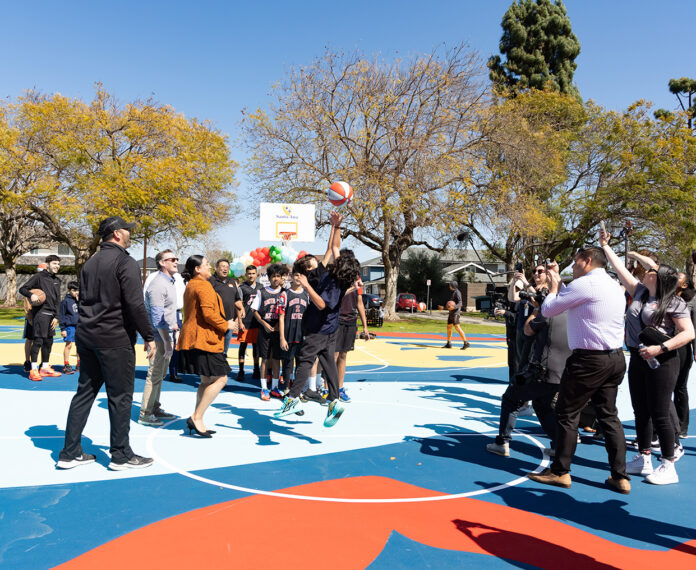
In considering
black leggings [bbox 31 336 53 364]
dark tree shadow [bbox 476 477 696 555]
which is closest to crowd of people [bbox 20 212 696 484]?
dark tree shadow [bbox 476 477 696 555]

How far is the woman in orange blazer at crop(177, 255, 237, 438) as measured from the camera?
5.55m

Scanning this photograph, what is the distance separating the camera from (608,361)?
434 centimetres

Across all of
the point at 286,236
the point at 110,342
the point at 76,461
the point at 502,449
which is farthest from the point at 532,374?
the point at 286,236

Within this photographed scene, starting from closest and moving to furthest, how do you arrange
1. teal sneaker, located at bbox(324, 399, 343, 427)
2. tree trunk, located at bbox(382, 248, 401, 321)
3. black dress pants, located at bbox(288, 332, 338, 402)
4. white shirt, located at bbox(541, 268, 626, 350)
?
white shirt, located at bbox(541, 268, 626, 350) → teal sneaker, located at bbox(324, 399, 343, 427) → black dress pants, located at bbox(288, 332, 338, 402) → tree trunk, located at bbox(382, 248, 401, 321)

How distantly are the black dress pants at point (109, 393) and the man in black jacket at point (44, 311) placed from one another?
16.4 ft

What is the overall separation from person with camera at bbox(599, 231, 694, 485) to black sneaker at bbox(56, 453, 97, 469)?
200 inches

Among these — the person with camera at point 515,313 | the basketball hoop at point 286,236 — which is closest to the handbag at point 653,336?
the person with camera at point 515,313

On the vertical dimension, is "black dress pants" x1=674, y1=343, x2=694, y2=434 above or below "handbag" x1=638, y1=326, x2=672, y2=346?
below

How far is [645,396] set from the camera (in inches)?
195

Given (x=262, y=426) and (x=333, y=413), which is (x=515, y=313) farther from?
(x=262, y=426)

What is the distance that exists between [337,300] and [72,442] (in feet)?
9.21

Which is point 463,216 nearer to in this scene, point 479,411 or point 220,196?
point 220,196

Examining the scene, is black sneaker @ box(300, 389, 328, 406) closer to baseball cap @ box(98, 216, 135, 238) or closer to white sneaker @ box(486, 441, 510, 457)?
white sneaker @ box(486, 441, 510, 457)

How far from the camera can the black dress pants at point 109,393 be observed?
4.64 metres
